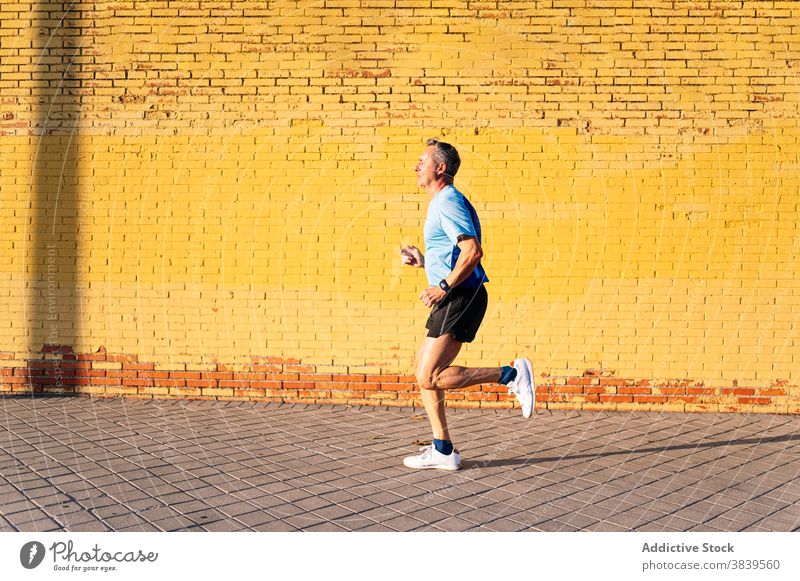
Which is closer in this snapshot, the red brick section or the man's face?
the man's face

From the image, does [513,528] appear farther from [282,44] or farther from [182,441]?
[282,44]

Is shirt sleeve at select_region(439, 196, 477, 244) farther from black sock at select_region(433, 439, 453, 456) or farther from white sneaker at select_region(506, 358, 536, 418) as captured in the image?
black sock at select_region(433, 439, 453, 456)

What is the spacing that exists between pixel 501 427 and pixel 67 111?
5288mm

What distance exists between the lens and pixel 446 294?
488 centimetres

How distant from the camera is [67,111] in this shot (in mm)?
7547

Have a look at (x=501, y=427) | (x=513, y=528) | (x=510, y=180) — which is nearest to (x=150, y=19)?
(x=510, y=180)

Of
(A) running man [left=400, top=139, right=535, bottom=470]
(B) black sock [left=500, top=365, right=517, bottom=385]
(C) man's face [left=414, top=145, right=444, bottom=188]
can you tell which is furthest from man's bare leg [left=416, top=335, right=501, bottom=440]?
(C) man's face [left=414, top=145, right=444, bottom=188]

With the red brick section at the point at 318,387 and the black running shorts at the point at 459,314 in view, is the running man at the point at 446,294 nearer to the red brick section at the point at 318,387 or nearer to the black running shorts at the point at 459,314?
the black running shorts at the point at 459,314

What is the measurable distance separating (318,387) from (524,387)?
270 centimetres

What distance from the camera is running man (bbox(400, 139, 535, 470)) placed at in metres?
4.99

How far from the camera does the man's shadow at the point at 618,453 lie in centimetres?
548

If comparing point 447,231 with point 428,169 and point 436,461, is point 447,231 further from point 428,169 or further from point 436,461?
point 436,461

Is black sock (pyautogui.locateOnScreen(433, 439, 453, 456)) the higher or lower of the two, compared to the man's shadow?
higher

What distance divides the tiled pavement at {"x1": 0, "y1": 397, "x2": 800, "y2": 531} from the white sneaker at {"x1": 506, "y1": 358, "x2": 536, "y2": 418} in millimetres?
465
